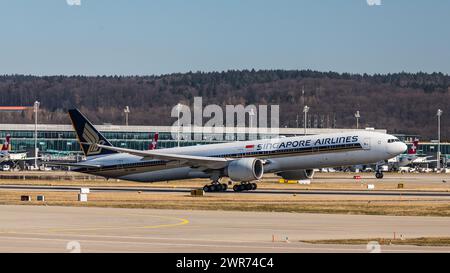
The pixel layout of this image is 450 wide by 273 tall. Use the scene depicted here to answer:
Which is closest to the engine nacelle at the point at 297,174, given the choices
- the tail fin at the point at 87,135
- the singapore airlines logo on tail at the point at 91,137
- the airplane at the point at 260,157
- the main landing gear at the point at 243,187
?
the airplane at the point at 260,157

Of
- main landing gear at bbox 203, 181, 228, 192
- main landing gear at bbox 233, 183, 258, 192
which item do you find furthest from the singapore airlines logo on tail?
main landing gear at bbox 233, 183, 258, 192

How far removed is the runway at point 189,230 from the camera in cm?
3409

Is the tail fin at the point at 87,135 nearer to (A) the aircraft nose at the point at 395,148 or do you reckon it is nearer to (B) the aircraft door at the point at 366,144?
(B) the aircraft door at the point at 366,144

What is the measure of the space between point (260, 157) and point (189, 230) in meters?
40.3

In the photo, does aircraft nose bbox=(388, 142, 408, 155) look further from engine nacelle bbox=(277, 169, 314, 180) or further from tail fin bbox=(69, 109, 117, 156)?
tail fin bbox=(69, 109, 117, 156)

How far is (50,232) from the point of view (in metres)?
40.9

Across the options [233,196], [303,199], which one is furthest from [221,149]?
[303,199]

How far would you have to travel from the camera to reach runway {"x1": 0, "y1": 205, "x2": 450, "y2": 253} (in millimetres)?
34094

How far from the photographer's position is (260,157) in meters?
82.4

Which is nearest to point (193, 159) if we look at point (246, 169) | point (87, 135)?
point (246, 169)

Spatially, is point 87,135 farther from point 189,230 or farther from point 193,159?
point 189,230

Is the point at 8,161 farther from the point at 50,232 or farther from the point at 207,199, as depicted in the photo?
the point at 50,232

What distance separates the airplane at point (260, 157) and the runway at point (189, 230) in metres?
24.9

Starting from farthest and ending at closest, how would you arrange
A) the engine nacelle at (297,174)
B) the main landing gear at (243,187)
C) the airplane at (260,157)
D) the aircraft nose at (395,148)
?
the engine nacelle at (297,174) → the main landing gear at (243,187) → the aircraft nose at (395,148) → the airplane at (260,157)
